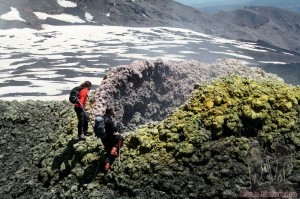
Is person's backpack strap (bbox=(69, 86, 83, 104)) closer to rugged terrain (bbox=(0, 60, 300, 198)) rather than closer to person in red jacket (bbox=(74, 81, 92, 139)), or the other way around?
person in red jacket (bbox=(74, 81, 92, 139))

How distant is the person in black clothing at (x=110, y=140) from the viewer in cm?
988

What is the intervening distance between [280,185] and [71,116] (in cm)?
749

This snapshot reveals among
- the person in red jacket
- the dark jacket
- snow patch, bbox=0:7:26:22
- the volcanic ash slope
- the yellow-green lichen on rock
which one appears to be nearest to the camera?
the volcanic ash slope

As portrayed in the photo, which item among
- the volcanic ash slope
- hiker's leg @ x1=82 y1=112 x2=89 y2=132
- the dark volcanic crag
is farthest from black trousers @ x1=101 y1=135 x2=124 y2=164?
the dark volcanic crag

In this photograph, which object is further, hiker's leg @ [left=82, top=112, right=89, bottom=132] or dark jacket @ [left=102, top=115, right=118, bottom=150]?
hiker's leg @ [left=82, top=112, right=89, bottom=132]

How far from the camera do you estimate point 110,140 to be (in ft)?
32.6

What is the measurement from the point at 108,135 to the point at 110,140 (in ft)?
0.49

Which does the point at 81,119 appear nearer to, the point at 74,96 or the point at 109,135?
the point at 74,96

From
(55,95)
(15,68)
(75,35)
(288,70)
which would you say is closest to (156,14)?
(75,35)

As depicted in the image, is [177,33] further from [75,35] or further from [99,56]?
[99,56]

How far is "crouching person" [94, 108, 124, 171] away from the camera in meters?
9.77

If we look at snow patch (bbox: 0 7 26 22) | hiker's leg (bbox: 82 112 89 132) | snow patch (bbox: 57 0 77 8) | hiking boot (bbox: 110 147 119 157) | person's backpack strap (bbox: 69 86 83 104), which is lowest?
hiking boot (bbox: 110 147 119 157)

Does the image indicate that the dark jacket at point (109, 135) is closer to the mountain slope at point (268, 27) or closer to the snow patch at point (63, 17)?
the snow patch at point (63, 17)

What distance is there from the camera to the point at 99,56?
6531 centimetres
